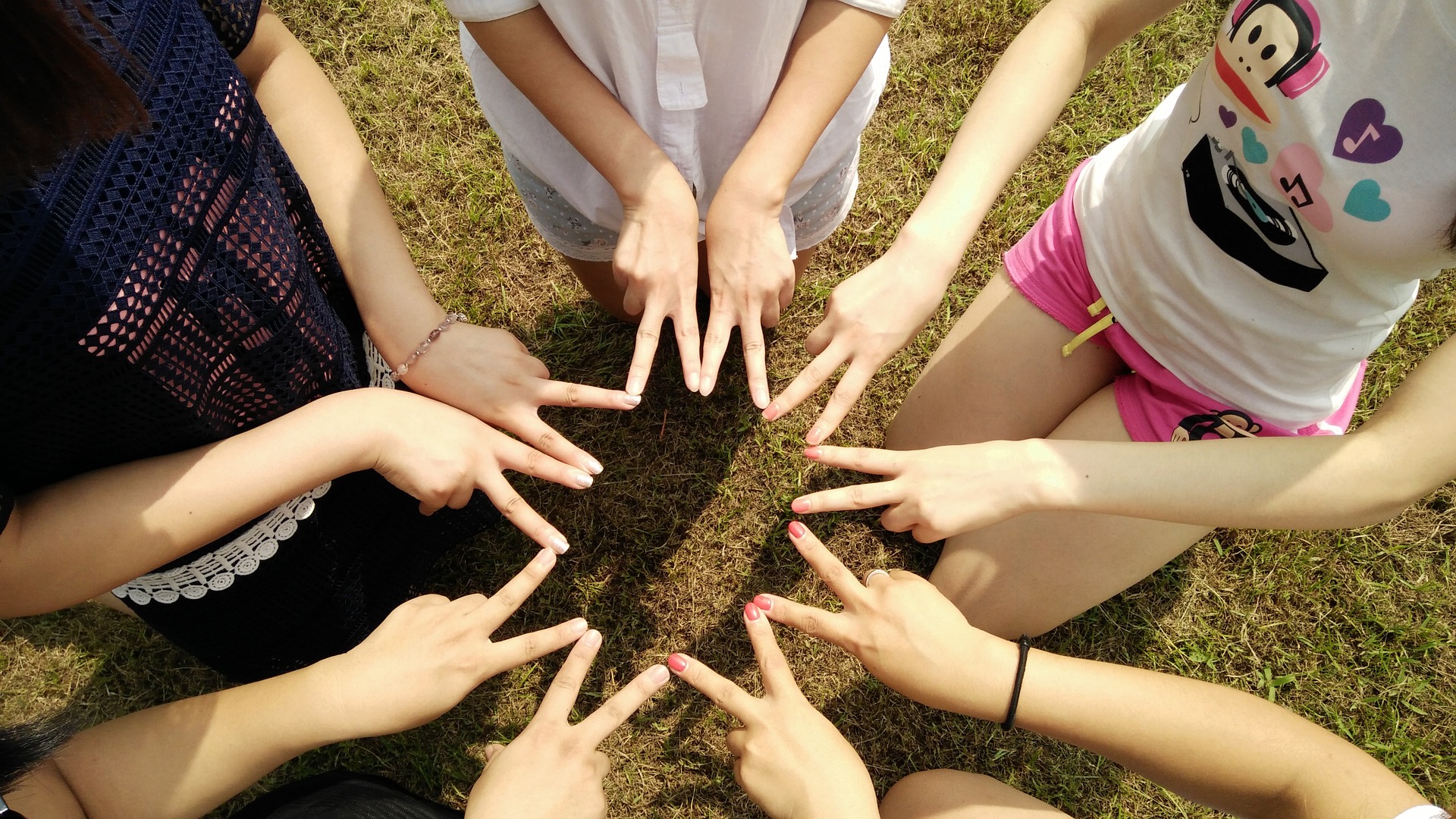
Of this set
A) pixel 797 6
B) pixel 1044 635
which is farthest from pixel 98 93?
pixel 1044 635

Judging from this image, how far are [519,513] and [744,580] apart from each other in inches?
42.4

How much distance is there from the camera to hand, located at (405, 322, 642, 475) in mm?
1727

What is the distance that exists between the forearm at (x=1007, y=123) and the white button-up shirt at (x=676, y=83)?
0.91 feet

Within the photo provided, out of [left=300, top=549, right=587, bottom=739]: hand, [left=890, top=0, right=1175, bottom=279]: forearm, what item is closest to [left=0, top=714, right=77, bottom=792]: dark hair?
[left=300, top=549, right=587, bottom=739]: hand

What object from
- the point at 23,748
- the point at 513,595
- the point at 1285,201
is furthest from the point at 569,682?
the point at 1285,201

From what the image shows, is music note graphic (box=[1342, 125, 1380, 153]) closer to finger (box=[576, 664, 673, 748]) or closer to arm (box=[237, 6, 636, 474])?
arm (box=[237, 6, 636, 474])

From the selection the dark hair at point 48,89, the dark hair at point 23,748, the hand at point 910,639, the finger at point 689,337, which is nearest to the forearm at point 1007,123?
the finger at point 689,337

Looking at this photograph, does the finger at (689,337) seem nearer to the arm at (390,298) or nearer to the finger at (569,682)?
the arm at (390,298)

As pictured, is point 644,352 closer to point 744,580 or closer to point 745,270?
point 745,270

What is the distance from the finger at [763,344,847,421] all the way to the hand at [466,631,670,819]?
66 cm

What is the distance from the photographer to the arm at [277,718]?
1550mm

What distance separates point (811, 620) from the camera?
5.93ft

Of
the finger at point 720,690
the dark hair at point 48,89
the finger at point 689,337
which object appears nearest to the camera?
the dark hair at point 48,89

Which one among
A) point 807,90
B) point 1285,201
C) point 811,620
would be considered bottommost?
point 811,620
